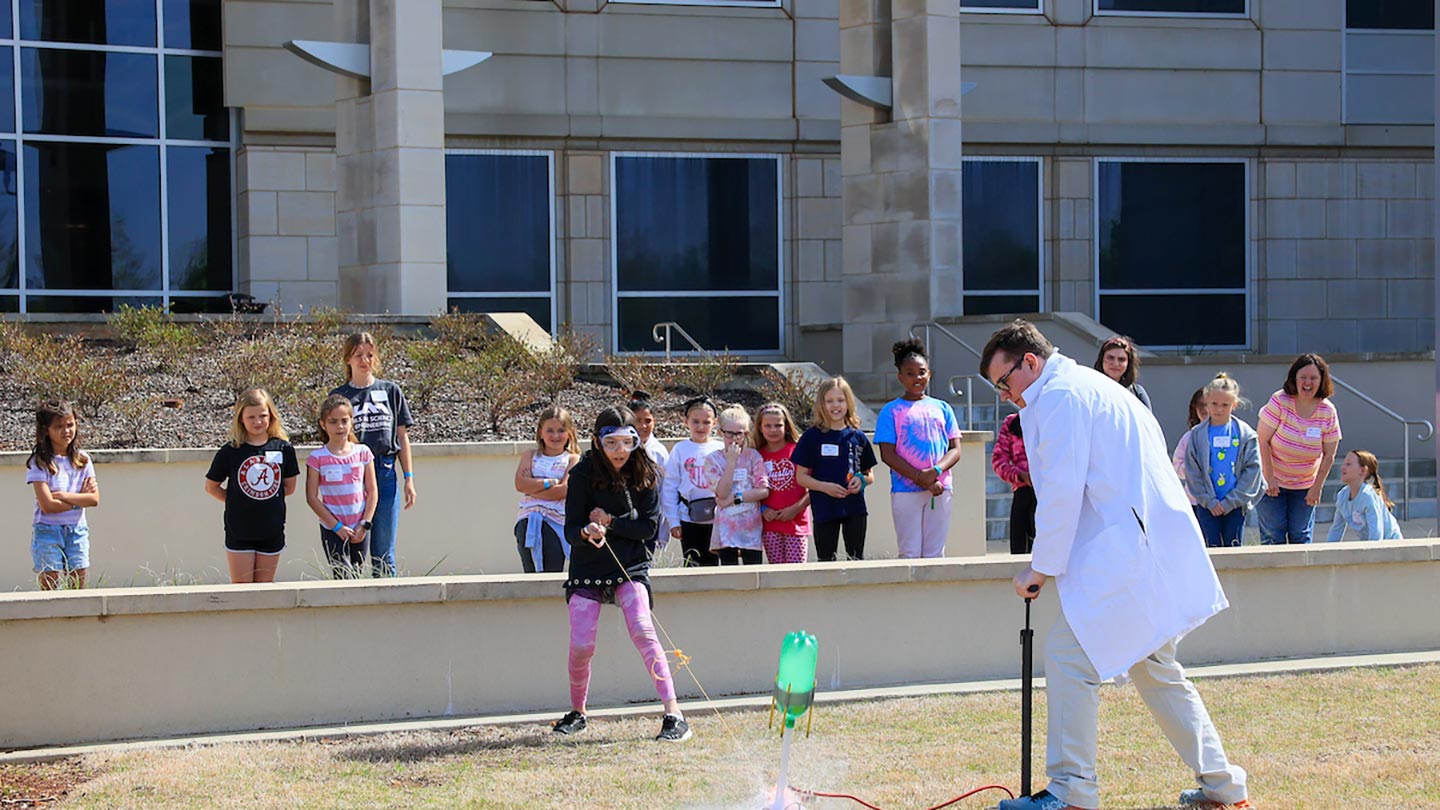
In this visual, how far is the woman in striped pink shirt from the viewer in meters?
10.9

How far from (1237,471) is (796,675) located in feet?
18.6

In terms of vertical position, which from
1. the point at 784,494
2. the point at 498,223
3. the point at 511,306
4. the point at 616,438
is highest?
the point at 498,223

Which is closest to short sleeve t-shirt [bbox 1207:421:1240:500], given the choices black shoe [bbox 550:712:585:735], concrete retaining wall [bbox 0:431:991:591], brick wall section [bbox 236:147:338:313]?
concrete retaining wall [bbox 0:431:991:591]

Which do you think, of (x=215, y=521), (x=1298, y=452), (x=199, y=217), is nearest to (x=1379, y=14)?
(x=1298, y=452)

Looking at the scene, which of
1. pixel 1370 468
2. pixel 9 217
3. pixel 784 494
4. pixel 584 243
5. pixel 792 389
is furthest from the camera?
pixel 584 243

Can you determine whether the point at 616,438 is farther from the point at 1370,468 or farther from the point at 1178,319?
the point at 1178,319

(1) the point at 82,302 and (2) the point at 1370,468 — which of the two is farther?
(1) the point at 82,302

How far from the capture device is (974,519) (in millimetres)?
13125

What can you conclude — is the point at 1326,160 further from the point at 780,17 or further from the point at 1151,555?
the point at 1151,555

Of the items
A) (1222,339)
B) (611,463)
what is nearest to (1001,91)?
(1222,339)

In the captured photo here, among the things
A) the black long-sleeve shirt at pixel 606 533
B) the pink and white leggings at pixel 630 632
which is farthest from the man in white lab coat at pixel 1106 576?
the black long-sleeve shirt at pixel 606 533

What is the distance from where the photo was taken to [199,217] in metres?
22.2

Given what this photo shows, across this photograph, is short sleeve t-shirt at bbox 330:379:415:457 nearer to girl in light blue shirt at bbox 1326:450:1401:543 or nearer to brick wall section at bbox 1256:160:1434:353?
girl in light blue shirt at bbox 1326:450:1401:543

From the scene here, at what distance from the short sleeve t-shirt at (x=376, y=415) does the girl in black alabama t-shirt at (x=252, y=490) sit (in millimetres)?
714
